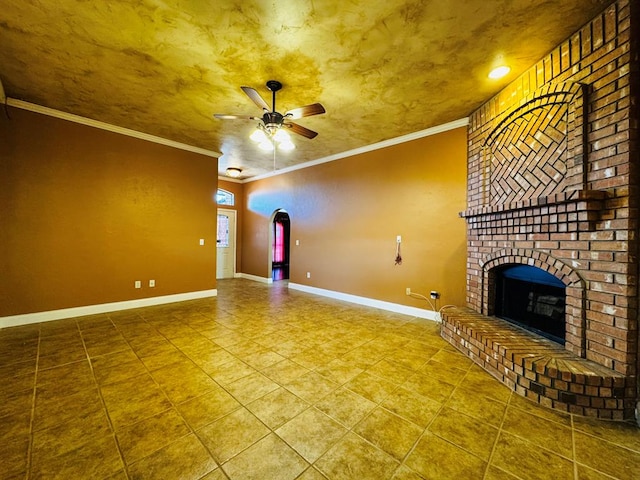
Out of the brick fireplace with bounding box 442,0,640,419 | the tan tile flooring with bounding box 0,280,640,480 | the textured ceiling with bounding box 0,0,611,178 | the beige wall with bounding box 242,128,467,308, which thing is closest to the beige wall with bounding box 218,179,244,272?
the beige wall with bounding box 242,128,467,308

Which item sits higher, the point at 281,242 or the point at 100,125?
the point at 100,125

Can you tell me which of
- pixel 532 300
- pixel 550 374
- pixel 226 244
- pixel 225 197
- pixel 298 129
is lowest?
pixel 550 374

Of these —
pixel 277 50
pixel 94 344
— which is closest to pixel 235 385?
pixel 94 344

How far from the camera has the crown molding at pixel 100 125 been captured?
141 inches

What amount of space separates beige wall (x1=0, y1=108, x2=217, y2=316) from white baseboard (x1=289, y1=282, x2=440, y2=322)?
93.3 inches

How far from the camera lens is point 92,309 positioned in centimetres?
414

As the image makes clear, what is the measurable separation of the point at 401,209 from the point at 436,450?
11.7ft

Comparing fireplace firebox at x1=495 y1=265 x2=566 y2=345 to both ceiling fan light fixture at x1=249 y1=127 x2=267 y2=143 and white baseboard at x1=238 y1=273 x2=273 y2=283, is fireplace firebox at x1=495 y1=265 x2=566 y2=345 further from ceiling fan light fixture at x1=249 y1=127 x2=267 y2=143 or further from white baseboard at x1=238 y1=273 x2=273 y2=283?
white baseboard at x1=238 y1=273 x2=273 y2=283

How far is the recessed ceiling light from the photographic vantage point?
271 centimetres

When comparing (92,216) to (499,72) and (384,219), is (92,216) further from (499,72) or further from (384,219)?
(499,72)

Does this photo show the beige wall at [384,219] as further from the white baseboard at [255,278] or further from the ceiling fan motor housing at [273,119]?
the ceiling fan motor housing at [273,119]

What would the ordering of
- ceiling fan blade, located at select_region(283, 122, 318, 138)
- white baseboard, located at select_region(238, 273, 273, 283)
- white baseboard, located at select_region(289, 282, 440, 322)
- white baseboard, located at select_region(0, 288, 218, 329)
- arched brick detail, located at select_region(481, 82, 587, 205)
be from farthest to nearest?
white baseboard, located at select_region(238, 273, 273, 283) → white baseboard, located at select_region(289, 282, 440, 322) → white baseboard, located at select_region(0, 288, 218, 329) → ceiling fan blade, located at select_region(283, 122, 318, 138) → arched brick detail, located at select_region(481, 82, 587, 205)

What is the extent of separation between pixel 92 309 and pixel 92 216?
4.91 ft

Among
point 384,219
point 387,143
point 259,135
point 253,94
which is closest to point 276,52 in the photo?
point 253,94
